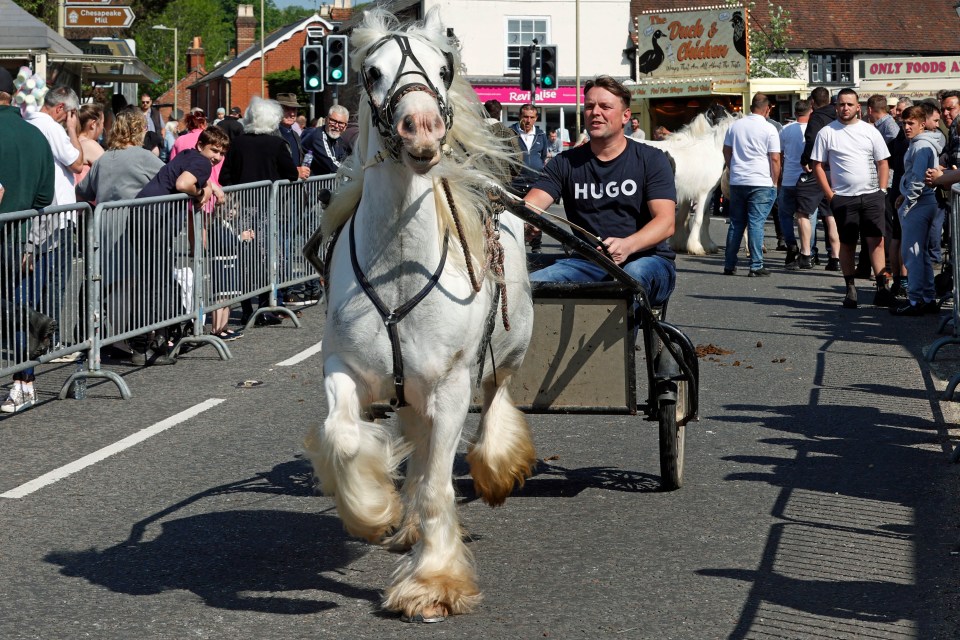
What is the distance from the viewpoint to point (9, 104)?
10148mm

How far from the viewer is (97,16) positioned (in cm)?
2353

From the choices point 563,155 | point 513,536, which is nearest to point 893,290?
point 563,155

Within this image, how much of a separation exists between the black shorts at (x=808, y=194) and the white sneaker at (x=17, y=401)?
1219 cm

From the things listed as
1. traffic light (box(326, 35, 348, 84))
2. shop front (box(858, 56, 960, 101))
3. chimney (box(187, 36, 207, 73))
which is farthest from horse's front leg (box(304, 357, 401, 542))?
chimney (box(187, 36, 207, 73))

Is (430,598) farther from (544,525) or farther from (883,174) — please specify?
(883,174)

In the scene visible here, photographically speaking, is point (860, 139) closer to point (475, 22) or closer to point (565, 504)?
point (565, 504)

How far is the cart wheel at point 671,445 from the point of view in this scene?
6922 millimetres

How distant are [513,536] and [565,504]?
2.27 feet

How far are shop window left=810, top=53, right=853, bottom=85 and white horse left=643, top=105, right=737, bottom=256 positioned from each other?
46.8 m

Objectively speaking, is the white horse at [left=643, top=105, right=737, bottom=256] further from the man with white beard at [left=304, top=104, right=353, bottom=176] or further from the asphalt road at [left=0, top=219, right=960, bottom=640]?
the asphalt road at [left=0, top=219, right=960, bottom=640]

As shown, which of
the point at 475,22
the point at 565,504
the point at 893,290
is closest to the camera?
the point at 565,504

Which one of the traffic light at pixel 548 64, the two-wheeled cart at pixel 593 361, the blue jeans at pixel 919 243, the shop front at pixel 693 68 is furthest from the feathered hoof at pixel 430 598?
the shop front at pixel 693 68

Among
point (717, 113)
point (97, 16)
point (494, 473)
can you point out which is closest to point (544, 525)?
point (494, 473)

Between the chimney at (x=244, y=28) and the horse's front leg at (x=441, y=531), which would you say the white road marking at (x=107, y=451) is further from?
the chimney at (x=244, y=28)
